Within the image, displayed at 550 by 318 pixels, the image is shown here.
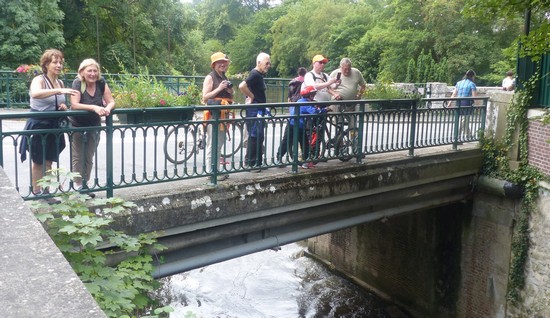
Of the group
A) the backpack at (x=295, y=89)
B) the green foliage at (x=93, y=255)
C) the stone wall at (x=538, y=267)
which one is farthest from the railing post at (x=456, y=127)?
the green foliage at (x=93, y=255)

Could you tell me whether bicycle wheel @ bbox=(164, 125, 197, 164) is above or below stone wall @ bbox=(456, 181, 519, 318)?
above

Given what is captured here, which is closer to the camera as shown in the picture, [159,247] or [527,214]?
[159,247]

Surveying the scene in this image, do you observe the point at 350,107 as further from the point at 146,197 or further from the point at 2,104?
the point at 2,104

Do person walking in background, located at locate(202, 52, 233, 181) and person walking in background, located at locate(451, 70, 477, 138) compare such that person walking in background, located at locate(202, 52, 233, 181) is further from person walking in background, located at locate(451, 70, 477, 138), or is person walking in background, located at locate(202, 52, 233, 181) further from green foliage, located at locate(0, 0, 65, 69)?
green foliage, located at locate(0, 0, 65, 69)

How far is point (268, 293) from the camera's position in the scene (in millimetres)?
13695

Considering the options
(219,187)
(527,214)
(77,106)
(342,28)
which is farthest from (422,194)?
(342,28)

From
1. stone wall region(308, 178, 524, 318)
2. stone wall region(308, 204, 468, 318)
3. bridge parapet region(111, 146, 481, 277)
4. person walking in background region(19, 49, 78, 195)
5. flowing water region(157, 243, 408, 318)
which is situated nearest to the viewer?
person walking in background region(19, 49, 78, 195)

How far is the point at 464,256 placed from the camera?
437 inches

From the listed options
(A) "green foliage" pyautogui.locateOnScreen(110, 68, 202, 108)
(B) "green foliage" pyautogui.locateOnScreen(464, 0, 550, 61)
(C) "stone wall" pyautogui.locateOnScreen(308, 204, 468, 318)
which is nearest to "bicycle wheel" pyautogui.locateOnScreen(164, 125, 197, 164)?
(A) "green foliage" pyautogui.locateOnScreen(110, 68, 202, 108)

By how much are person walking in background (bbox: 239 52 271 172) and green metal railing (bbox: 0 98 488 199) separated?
7cm

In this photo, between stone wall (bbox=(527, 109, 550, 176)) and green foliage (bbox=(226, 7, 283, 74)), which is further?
green foliage (bbox=(226, 7, 283, 74))

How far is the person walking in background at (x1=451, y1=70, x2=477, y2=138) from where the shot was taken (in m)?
10.9

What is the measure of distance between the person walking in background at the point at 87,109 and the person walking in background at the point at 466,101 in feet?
22.6

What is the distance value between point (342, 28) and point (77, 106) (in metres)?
47.1
